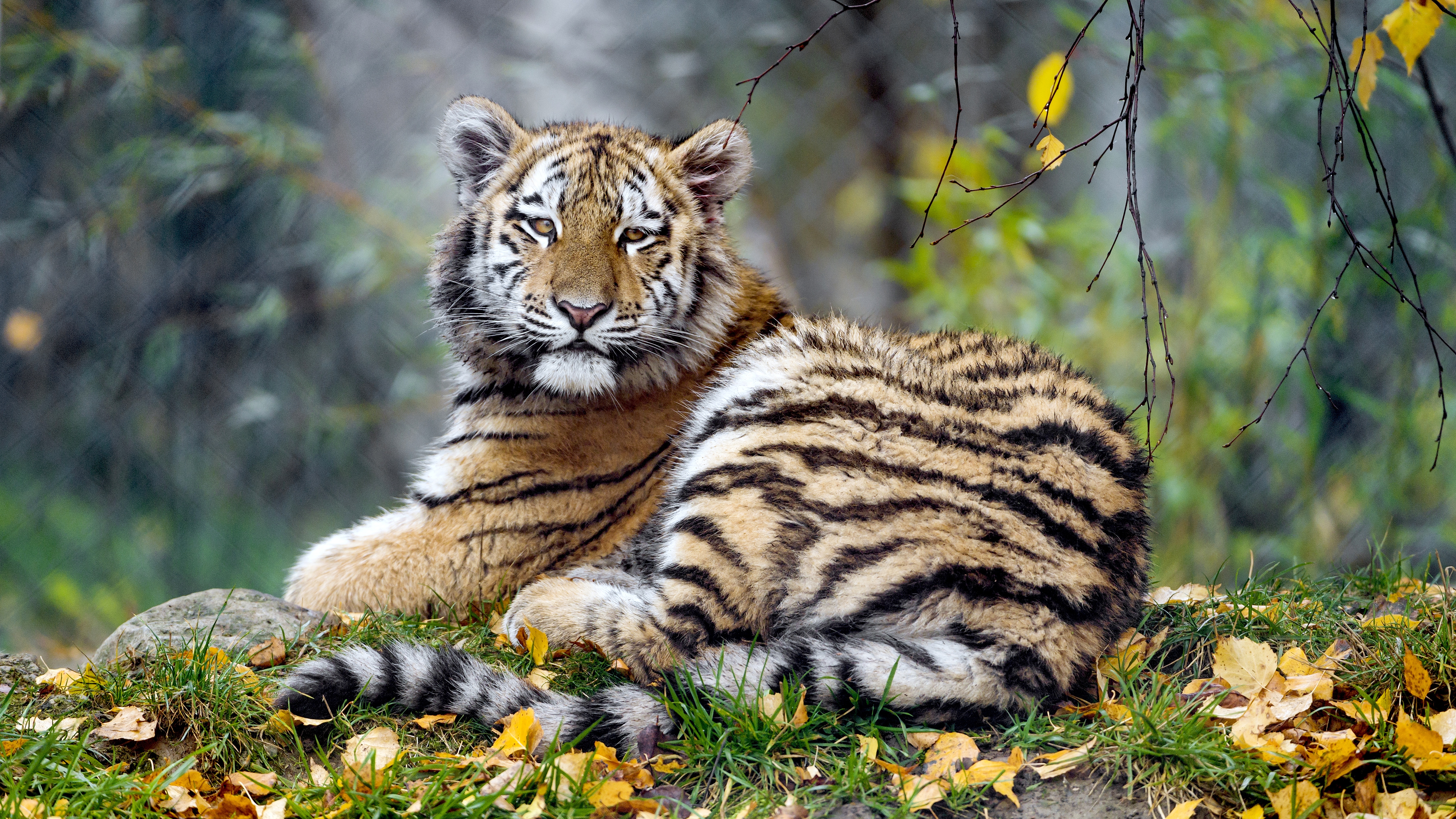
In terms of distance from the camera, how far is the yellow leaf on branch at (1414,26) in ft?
8.34

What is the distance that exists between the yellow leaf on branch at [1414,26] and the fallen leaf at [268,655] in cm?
316

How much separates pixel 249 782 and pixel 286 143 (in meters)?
4.42

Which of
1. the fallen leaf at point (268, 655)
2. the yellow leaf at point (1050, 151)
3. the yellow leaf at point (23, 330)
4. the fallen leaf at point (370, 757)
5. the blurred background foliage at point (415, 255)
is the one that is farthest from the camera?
the yellow leaf at point (23, 330)

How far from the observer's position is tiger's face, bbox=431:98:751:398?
3.32m

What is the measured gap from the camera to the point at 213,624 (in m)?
2.72

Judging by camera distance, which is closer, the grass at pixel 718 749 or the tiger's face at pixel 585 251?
the grass at pixel 718 749

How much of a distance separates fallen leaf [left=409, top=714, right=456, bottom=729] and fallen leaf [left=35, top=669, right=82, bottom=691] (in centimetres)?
83

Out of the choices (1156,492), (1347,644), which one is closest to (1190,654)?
(1347,644)

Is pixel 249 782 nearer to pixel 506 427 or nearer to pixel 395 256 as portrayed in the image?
pixel 506 427

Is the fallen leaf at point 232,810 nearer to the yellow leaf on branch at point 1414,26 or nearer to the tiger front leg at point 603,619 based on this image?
the tiger front leg at point 603,619

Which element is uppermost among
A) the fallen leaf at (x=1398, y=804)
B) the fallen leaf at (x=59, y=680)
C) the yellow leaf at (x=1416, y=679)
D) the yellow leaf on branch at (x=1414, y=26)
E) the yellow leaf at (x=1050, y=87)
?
the yellow leaf at (x=1050, y=87)

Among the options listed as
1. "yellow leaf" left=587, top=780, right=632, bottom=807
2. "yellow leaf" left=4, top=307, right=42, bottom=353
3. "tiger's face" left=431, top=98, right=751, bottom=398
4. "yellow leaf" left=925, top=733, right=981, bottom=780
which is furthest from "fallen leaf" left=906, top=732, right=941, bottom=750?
"yellow leaf" left=4, top=307, right=42, bottom=353

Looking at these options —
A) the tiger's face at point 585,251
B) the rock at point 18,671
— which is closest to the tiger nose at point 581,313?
the tiger's face at point 585,251

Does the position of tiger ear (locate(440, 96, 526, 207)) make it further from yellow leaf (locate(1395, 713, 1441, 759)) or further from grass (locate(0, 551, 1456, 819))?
yellow leaf (locate(1395, 713, 1441, 759))
